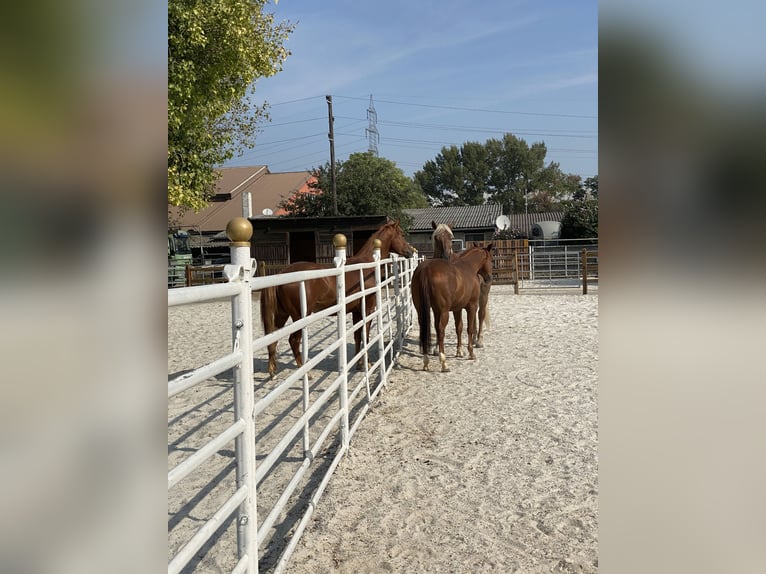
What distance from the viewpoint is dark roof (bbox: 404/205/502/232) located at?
28.0m

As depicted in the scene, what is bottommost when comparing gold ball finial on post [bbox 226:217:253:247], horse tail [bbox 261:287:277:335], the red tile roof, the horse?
horse tail [bbox 261:287:277:335]

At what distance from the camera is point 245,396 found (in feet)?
5.29

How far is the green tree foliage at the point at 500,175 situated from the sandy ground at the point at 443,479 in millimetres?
51586

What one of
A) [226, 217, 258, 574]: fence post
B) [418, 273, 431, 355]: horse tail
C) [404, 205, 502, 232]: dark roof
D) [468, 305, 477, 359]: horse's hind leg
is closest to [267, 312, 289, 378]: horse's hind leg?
[418, 273, 431, 355]: horse tail

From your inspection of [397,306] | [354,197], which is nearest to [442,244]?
[397,306]

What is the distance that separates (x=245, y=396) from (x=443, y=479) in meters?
1.73

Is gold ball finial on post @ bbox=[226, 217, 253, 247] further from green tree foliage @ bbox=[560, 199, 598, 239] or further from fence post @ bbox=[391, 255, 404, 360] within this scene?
green tree foliage @ bbox=[560, 199, 598, 239]

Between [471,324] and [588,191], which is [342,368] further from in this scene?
[588,191]

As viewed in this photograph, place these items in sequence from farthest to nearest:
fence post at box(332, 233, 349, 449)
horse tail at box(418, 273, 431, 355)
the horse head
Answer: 1. the horse head
2. horse tail at box(418, 273, 431, 355)
3. fence post at box(332, 233, 349, 449)

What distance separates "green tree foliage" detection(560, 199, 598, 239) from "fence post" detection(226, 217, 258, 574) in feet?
72.6

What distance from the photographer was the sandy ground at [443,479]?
222cm

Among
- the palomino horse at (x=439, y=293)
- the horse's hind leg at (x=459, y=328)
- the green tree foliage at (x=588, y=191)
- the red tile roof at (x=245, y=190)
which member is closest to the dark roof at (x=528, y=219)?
the green tree foliage at (x=588, y=191)
